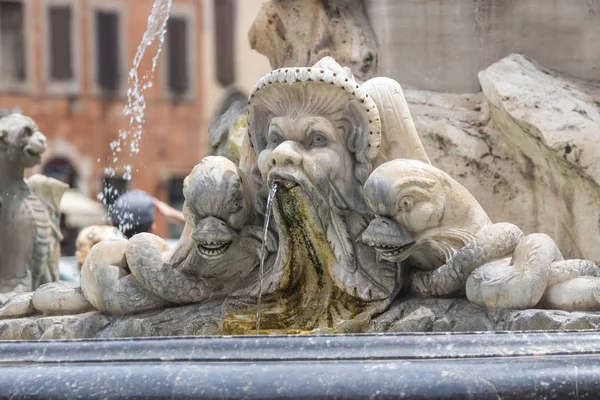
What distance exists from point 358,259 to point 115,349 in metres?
1.28

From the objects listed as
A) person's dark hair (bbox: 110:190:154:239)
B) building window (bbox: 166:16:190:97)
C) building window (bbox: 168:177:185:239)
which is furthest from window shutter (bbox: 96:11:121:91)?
→ person's dark hair (bbox: 110:190:154:239)

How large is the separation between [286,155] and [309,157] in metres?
0.10

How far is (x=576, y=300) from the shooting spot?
538 centimetres

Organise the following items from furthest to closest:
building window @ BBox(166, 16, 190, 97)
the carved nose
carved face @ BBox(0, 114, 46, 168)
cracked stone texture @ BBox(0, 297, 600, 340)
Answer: building window @ BBox(166, 16, 190, 97) → carved face @ BBox(0, 114, 46, 168) → the carved nose → cracked stone texture @ BBox(0, 297, 600, 340)

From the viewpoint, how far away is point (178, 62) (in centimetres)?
3600

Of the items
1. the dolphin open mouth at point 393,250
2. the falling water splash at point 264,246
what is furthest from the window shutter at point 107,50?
the dolphin open mouth at point 393,250

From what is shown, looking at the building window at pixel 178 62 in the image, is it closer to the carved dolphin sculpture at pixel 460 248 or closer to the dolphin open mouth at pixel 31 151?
the dolphin open mouth at pixel 31 151

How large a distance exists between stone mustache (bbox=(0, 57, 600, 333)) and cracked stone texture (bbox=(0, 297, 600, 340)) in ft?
0.14

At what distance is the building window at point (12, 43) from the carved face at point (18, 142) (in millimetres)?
26146

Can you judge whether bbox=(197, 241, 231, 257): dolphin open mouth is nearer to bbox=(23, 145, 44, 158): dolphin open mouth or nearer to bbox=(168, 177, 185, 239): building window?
bbox=(23, 145, 44, 158): dolphin open mouth

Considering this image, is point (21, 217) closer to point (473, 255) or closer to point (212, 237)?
point (212, 237)

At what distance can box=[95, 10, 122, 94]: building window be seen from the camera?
35750 mm

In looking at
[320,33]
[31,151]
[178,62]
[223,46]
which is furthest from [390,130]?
[178,62]

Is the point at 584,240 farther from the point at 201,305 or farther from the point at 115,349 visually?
the point at 115,349
